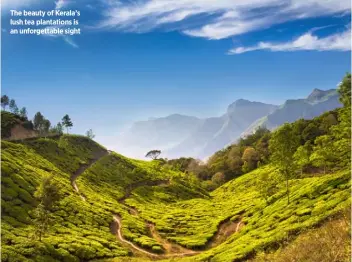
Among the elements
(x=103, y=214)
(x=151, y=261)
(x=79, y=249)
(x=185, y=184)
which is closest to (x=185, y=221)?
(x=103, y=214)

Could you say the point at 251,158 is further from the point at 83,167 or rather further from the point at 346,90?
the point at 346,90

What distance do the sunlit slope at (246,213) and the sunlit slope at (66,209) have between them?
7.13 meters

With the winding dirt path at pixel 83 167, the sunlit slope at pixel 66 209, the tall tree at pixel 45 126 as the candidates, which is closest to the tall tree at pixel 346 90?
the sunlit slope at pixel 66 209

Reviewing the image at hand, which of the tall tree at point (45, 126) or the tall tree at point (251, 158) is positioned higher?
the tall tree at point (45, 126)

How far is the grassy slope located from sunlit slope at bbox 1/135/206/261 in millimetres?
144

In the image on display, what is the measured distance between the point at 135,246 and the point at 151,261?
10.5 meters

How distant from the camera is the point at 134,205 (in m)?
98.4

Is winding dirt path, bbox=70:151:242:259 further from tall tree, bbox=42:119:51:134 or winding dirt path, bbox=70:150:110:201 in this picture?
tall tree, bbox=42:119:51:134

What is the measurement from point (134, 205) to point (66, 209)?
29.9 meters

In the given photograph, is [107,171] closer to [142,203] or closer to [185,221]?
[142,203]

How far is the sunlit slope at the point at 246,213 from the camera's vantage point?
3969cm

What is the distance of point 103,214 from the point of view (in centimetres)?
7700

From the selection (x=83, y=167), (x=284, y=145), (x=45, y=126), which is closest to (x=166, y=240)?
(x=284, y=145)

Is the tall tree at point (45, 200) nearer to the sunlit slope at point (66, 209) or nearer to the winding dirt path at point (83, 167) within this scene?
the sunlit slope at point (66, 209)
